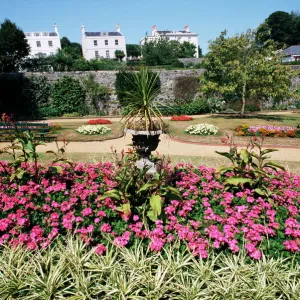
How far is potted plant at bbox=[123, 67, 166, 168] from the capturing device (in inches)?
189

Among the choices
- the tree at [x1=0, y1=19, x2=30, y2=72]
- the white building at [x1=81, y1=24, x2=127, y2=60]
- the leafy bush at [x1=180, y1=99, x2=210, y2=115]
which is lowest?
the leafy bush at [x1=180, y1=99, x2=210, y2=115]

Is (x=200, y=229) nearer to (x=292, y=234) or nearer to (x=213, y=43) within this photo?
(x=292, y=234)

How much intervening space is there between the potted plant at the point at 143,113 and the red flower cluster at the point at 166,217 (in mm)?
889

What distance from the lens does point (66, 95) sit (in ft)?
69.7

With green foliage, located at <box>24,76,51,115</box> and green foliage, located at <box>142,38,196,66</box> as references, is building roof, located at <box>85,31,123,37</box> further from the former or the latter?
green foliage, located at <box>24,76,51,115</box>

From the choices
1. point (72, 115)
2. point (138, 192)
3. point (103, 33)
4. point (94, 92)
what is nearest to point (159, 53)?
point (94, 92)

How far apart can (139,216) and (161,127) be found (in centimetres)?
183

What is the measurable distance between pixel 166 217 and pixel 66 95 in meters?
19.4

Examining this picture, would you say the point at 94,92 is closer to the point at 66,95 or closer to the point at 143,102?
the point at 66,95

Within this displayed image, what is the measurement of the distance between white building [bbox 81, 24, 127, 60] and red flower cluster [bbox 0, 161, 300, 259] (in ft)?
189

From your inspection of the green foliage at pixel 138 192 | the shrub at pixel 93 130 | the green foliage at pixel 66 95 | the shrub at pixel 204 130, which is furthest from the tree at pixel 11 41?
the green foliage at pixel 138 192

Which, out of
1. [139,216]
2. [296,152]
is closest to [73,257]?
[139,216]

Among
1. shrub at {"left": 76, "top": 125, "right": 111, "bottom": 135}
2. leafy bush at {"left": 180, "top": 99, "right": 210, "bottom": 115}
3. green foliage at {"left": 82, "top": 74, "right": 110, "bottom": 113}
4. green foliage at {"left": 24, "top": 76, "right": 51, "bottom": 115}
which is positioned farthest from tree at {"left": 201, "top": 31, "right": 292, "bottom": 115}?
green foliage at {"left": 24, "top": 76, "right": 51, "bottom": 115}

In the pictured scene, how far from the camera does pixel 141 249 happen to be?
3119 millimetres
